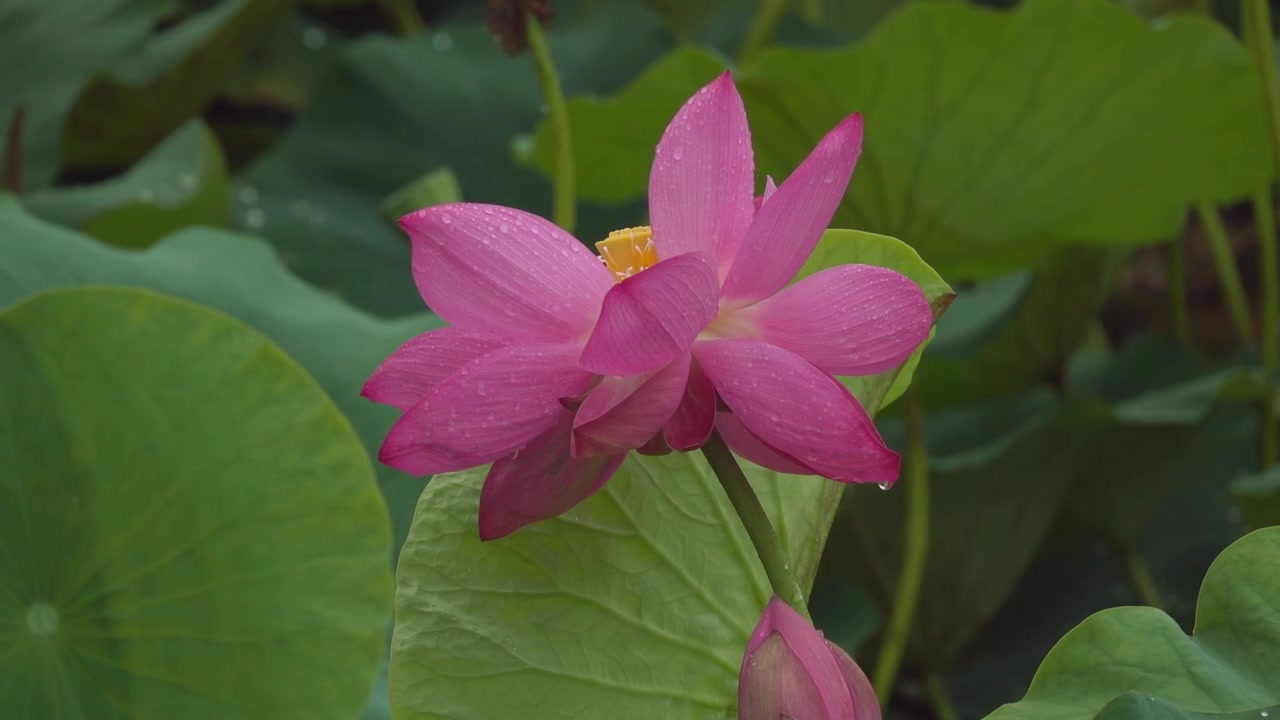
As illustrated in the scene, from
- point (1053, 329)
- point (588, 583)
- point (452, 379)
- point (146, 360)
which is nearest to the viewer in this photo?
point (452, 379)

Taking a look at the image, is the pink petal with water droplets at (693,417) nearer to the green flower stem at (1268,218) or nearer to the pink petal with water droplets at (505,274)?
the pink petal with water droplets at (505,274)

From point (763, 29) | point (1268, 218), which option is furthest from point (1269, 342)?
point (763, 29)

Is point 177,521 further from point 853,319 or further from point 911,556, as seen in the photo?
point 911,556

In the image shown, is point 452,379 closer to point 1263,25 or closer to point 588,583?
point 588,583

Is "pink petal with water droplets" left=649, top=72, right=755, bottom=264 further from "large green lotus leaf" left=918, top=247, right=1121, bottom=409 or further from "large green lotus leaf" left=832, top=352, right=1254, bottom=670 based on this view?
"large green lotus leaf" left=918, top=247, right=1121, bottom=409

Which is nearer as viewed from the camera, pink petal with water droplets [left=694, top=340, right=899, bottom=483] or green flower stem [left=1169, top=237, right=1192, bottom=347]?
pink petal with water droplets [left=694, top=340, right=899, bottom=483]

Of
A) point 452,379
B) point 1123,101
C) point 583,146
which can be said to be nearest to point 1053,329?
point 1123,101

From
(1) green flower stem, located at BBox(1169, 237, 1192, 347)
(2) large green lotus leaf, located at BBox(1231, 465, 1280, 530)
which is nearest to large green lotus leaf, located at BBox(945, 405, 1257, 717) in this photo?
(1) green flower stem, located at BBox(1169, 237, 1192, 347)

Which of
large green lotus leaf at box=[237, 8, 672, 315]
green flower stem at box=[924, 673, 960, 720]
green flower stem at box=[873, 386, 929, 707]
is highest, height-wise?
large green lotus leaf at box=[237, 8, 672, 315]
